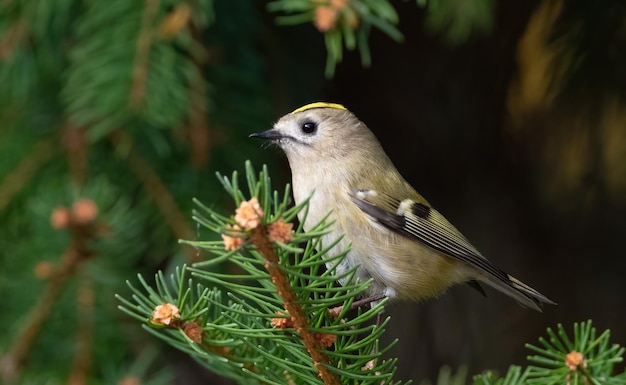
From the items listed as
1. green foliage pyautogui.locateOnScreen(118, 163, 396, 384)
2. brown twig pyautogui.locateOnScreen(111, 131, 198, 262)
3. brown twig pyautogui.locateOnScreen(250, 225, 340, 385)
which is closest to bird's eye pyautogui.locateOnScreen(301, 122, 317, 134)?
brown twig pyautogui.locateOnScreen(111, 131, 198, 262)

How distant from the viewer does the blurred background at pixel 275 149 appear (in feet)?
5.35

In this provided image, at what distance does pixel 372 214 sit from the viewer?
1.49m

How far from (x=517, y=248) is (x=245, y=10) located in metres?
0.88

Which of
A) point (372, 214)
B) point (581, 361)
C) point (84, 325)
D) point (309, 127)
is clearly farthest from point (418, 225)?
point (84, 325)

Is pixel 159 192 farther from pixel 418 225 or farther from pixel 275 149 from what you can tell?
pixel 418 225

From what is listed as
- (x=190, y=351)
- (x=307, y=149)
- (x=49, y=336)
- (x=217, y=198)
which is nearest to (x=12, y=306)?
(x=49, y=336)

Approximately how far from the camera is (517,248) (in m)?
2.19

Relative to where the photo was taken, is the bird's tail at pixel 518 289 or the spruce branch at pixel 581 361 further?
the bird's tail at pixel 518 289

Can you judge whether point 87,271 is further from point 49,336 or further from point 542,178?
point 542,178

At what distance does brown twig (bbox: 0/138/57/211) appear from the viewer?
5.65 ft

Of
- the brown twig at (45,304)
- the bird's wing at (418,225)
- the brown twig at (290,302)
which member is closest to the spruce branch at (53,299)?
the brown twig at (45,304)

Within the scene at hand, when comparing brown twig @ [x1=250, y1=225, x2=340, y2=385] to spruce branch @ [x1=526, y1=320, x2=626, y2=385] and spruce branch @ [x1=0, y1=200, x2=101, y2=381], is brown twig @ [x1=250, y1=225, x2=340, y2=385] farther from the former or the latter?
spruce branch @ [x1=0, y1=200, x2=101, y2=381]

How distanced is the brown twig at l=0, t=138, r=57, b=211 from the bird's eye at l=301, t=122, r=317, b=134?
49 centimetres

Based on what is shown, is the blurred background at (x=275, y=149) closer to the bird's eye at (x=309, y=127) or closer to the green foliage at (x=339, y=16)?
the green foliage at (x=339, y=16)
